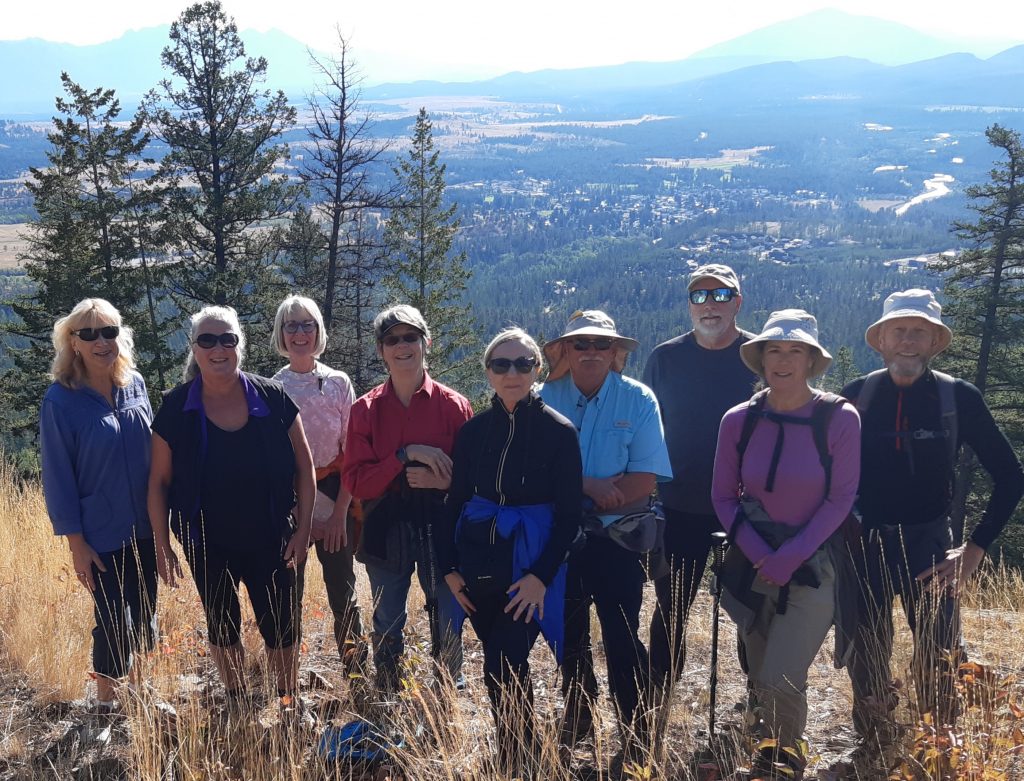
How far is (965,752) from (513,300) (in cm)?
13179

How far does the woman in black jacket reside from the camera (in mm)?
2500

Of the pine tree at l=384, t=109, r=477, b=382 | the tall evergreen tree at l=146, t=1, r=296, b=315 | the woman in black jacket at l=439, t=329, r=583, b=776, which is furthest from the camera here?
the pine tree at l=384, t=109, r=477, b=382

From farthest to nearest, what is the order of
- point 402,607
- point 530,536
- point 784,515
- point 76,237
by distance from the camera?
point 76,237
point 402,607
point 784,515
point 530,536

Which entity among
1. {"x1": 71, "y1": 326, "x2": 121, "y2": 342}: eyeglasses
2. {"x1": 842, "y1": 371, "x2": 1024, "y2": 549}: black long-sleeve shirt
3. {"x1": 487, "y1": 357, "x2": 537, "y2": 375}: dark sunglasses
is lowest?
{"x1": 842, "y1": 371, "x2": 1024, "y2": 549}: black long-sleeve shirt

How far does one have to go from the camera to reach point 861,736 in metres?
2.74

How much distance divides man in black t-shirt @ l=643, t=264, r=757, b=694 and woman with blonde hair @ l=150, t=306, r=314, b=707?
5.16 ft

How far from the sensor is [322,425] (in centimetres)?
322

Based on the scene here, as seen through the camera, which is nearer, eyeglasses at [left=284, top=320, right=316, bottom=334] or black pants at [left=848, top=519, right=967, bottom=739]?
black pants at [left=848, top=519, right=967, bottom=739]

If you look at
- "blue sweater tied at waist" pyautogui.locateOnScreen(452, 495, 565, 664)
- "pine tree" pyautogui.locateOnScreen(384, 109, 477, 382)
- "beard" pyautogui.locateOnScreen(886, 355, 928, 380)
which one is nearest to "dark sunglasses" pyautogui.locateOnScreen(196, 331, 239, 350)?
"blue sweater tied at waist" pyautogui.locateOnScreen(452, 495, 565, 664)

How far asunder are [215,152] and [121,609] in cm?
1524

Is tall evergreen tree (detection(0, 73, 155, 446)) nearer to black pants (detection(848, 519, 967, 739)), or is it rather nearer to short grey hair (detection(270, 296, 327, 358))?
short grey hair (detection(270, 296, 327, 358))

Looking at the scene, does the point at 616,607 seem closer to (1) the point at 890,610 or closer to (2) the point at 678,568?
(2) the point at 678,568

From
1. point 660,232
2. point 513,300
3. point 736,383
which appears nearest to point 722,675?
point 736,383

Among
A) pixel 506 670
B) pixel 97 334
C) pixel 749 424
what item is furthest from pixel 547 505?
pixel 97 334
